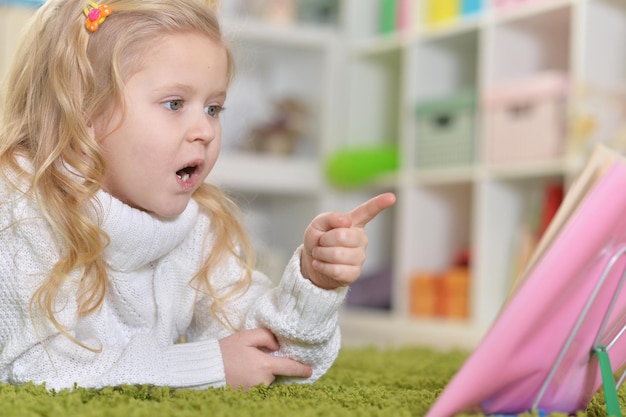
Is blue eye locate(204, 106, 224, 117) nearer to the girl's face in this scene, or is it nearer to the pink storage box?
the girl's face

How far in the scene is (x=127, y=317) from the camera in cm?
103

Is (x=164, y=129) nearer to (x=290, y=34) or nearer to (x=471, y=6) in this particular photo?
(x=471, y=6)

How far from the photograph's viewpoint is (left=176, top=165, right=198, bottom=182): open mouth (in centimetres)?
100

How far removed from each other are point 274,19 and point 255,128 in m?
0.38

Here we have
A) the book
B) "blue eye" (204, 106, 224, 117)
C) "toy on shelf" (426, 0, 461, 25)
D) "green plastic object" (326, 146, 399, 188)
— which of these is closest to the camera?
the book

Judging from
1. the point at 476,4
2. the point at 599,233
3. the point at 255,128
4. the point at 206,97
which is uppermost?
the point at 476,4

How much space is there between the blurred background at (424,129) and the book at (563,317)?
48.6 inches

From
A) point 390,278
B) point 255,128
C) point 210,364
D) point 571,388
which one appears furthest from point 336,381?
point 255,128

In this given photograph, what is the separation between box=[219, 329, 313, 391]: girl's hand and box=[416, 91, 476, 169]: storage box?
1.66 m

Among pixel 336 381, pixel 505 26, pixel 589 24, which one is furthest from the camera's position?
pixel 505 26

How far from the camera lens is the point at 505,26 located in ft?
8.15

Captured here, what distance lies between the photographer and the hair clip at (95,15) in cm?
99

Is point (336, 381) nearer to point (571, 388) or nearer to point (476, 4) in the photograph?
point (571, 388)

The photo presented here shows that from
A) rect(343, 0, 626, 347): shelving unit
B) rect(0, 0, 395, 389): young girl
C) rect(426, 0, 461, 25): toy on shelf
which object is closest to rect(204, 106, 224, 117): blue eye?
rect(0, 0, 395, 389): young girl
